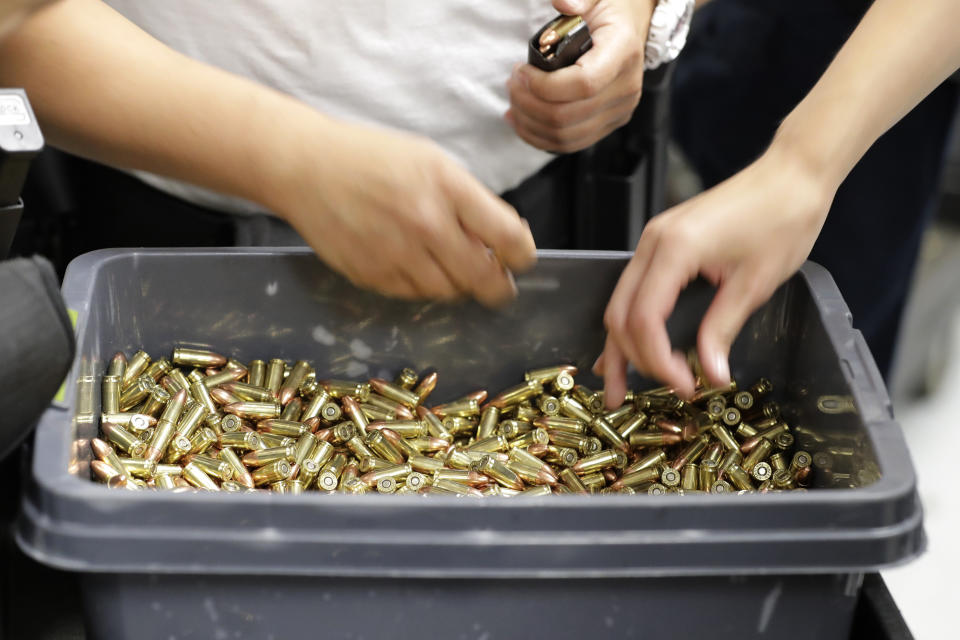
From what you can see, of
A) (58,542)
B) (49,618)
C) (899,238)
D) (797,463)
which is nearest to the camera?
(58,542)

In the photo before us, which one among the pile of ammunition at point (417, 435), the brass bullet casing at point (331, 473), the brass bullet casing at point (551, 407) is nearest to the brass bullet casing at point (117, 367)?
the pile of ammunition at point (417, 435)

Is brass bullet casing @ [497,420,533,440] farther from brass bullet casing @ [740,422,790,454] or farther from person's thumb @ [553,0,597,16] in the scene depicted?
person's thumb @ [553,0,597,16]

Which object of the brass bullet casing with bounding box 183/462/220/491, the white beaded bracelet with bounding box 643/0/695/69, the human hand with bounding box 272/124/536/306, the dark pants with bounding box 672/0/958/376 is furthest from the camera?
the dark pants with bounding box 672/0/958/376

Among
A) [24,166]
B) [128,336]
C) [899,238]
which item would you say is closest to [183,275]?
[128,336]

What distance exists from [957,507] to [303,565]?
1.69 metres

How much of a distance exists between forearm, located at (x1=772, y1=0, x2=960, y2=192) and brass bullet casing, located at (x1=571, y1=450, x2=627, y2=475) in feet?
1.05

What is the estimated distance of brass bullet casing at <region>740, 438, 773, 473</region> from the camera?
898 millimetres

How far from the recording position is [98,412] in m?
0.87

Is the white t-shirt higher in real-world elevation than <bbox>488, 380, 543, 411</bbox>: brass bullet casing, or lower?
higher

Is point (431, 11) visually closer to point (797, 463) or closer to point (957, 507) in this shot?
point (797, 463)

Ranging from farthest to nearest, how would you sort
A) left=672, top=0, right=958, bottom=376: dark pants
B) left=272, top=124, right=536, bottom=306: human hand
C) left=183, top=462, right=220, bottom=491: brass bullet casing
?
left=672, top=0, right=958, bottom=376: dark pants, left=183, top=462, right=220, bottom=491: brass bullet casing, left=272, top=124, right=536, bottom=306: human hand

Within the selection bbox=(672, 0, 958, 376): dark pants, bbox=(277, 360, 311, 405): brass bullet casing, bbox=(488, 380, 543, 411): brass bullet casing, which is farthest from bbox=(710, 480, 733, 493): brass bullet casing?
bbox=(672, 0, 958, 376): dark pants

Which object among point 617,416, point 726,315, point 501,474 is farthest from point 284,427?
point 726,315

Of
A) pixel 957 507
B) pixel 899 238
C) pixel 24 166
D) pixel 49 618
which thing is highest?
pixel 24 166
